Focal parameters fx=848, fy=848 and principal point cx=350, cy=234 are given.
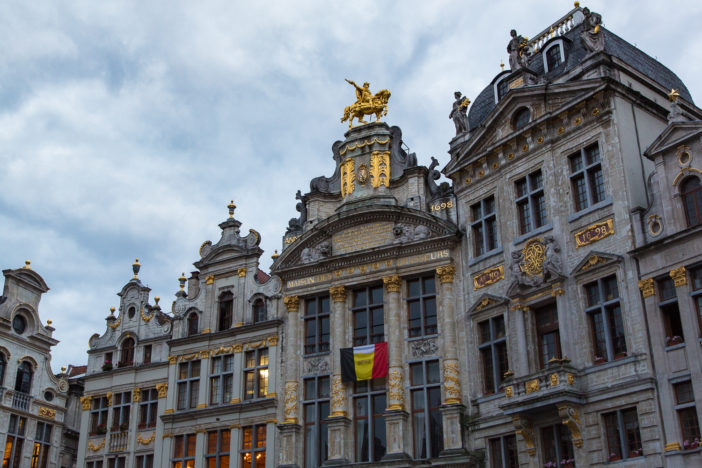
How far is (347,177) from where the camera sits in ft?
116

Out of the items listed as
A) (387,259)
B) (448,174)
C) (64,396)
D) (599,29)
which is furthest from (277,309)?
(599,29)

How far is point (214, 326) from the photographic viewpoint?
119ft

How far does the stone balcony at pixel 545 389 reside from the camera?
2470 cm

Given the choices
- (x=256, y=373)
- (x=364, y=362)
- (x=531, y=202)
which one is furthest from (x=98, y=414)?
(x=531, y=202)

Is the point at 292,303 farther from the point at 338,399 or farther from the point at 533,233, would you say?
the point at 533,233

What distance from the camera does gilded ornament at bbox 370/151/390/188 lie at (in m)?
34.6

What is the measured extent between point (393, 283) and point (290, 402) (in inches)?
238

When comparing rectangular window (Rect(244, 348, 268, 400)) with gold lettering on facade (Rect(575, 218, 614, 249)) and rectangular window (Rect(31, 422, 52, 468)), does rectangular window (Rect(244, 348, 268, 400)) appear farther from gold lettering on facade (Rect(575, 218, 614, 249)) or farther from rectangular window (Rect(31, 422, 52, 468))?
gold lettering on facade (Rect(575, 218, 614, 249))

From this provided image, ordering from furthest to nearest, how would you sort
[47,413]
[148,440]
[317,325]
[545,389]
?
1. [47,413]
2. [148,440]
3. [317,325]
4. [545,389]

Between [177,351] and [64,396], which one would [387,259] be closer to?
[177,351]

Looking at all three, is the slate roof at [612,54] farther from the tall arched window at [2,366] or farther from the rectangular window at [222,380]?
the tall arched window at [2,366]

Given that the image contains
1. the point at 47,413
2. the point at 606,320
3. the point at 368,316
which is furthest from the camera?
the point at 47,413

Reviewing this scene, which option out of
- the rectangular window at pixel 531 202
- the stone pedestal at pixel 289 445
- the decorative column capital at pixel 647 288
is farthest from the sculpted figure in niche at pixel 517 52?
the stone pedestal at pixel 289 445

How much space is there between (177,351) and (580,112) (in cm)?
1961
